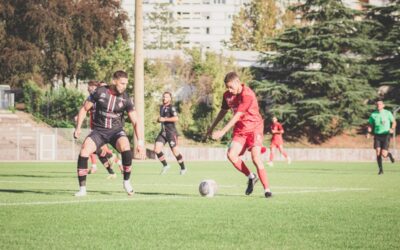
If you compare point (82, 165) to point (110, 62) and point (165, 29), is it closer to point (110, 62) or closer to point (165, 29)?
point (110, 62)

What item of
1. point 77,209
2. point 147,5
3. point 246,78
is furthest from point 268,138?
point 147,5

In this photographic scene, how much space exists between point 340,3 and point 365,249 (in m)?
52.8

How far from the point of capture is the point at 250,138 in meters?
14.1

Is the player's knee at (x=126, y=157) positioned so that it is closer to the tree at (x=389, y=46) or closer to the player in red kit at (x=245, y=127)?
the player in red kit at (x=245, y=127)

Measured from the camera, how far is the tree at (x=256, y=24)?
95062 millimetres

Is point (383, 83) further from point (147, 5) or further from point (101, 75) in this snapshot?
point (147, 5)

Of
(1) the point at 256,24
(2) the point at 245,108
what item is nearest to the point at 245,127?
(2) the point at 245,108

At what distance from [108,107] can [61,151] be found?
3055 cm

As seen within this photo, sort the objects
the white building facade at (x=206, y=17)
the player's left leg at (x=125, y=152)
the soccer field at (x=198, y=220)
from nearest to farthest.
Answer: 1. the soccer field at (x=198, y=220)
2. the player's left leg at (x=125, y=152)
3. the white building facade at (x=206, y=17)

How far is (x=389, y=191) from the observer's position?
1564cm

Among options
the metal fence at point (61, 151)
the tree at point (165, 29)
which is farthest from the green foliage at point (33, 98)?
the tree at point (165, 29)

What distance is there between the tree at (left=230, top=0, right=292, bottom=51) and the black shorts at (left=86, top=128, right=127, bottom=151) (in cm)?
7752

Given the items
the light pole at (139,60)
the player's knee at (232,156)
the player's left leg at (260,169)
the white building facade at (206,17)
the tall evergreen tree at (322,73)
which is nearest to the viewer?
the player's left leg at (260,169)

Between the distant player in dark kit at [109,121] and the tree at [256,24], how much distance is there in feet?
254
